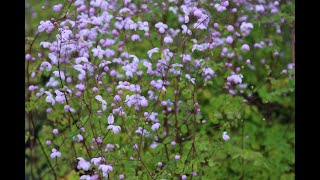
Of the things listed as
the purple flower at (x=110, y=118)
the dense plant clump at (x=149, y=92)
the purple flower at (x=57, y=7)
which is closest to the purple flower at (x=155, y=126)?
the dense plant clump at (x=149, y=92)

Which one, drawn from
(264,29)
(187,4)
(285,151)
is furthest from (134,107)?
(264,29)

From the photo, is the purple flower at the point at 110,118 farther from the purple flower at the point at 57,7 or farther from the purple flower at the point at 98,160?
the purple flower at the point at 57,7

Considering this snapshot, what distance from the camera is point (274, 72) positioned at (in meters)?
5.22

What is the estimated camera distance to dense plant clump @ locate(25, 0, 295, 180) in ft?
10.5

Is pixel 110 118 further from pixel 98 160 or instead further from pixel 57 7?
pixel 57 7

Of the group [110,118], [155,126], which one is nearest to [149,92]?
[155,126]

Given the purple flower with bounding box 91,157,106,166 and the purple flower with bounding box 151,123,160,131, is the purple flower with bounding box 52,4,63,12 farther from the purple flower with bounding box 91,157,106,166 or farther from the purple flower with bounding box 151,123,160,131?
the purple flower with bounding box 91,157,106,166

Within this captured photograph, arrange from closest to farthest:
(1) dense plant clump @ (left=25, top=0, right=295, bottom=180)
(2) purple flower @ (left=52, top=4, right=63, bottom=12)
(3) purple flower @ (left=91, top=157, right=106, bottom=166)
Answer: (3) purple flower @ (left=91, top=157, right=106, bottom=166), (1) dense plant clump @ (left=25, top=0, right=295, bottom=180), (2) purple flower @ (left=52, top=4, right=63, bottom=12)

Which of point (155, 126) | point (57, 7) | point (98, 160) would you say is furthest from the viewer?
point (57, 7)

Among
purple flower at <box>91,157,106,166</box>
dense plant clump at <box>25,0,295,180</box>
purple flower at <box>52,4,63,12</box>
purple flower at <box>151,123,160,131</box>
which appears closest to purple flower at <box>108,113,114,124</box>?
dense plant clump at <box>25,0,295,180</box>

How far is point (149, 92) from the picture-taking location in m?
3.34

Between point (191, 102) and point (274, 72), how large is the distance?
6.70 feet

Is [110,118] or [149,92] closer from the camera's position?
[110,118]
